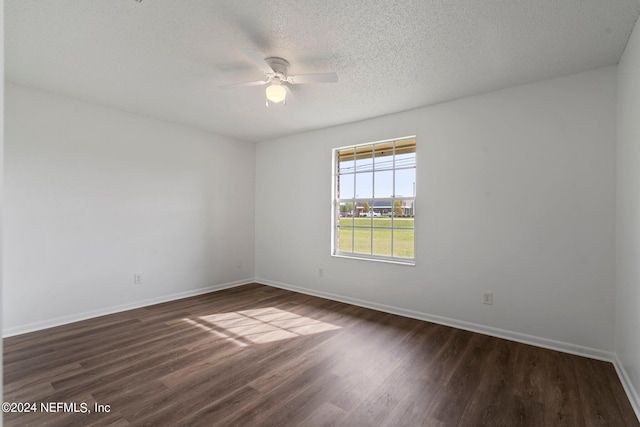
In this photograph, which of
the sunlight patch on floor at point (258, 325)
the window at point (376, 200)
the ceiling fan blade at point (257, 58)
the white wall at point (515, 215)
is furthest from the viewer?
the window at point (376, 200)

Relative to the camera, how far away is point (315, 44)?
2.40m

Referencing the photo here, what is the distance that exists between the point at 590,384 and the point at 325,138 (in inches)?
153

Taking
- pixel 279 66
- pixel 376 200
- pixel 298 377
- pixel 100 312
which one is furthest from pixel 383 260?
pixel 100 312

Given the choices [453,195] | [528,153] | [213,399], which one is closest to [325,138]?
[453,195]

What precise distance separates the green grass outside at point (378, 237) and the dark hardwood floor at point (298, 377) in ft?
3.03

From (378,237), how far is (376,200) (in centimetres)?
51

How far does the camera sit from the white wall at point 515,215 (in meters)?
2.70

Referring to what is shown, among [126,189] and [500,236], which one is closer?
[500,236]

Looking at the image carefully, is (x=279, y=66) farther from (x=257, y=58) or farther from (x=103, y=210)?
(x=103, y=210)

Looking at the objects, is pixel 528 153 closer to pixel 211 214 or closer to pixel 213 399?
pixel 213 399

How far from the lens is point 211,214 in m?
4.91

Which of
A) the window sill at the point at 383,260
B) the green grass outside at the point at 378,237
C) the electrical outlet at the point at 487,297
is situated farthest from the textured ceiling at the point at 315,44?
the electrical outlet at the point at 487,297

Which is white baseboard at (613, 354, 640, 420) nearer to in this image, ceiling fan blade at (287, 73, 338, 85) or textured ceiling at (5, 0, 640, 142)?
textured ceiling at (5, 0, 640, 142)

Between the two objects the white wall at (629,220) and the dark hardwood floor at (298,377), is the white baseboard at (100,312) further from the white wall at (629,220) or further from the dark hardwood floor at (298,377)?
the white wall at (629,220)
